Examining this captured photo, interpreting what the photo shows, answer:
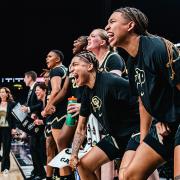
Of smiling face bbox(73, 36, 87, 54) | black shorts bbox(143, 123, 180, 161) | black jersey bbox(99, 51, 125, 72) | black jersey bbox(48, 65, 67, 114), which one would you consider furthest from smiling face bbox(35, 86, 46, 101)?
black shorts bbox(143, 123, 180, 161)

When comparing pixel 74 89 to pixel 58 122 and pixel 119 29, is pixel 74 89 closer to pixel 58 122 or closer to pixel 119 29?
pixel 58 122

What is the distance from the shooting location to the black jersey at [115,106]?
3264 mm

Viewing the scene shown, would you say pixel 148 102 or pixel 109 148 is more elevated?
pixel 148 102

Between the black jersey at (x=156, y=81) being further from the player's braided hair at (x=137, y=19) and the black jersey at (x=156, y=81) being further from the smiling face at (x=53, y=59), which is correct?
the smiling face at (x=53, y=59)

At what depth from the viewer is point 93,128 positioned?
3971mm

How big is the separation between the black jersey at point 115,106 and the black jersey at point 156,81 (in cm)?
65

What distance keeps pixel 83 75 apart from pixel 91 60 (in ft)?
0.53

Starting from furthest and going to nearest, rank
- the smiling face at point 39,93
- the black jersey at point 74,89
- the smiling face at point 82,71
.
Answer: the smiling face at point 39,93
the black jersey at point 74,89
the smiling face at point 82,71

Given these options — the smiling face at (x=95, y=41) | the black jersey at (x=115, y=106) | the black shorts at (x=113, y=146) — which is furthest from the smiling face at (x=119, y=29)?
the smiling face at (x=95, y=41)

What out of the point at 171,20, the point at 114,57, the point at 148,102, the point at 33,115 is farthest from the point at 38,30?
the point at 148,102

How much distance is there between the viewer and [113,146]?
3318mm

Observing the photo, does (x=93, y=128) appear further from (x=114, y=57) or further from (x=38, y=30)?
(x=38, y=30)

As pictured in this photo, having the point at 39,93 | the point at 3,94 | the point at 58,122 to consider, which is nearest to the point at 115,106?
the point at 58,122

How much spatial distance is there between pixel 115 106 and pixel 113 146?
0.34m
